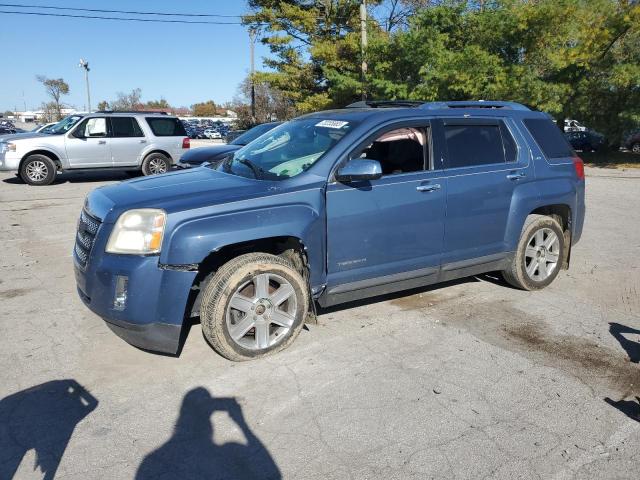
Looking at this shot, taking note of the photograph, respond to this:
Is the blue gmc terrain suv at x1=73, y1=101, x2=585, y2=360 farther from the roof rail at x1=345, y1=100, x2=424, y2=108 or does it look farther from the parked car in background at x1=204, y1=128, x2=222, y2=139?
the parked car in background at x1=204, y1=128, x2=222, y2=139

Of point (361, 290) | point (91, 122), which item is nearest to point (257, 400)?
point (361, 290)

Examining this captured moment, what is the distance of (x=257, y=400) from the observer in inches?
129

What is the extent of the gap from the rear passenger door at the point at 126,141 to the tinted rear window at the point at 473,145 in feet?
36.3

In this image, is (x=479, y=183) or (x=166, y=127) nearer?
(x=479, y=183)

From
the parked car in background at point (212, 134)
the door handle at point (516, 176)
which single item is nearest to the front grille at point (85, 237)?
the door handle at point (516, 176)

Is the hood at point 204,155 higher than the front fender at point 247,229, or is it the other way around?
the hood at point 204,155

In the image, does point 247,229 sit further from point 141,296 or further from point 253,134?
point 253,134

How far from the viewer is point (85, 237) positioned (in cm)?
379

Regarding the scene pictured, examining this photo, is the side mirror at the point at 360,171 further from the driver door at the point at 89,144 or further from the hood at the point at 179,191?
the driver door at the point at 89,144

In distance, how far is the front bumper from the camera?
3367mm

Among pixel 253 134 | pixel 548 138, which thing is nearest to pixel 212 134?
pixel 253 134

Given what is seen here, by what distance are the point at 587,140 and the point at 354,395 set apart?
28.2 metres

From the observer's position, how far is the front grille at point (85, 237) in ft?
11.9

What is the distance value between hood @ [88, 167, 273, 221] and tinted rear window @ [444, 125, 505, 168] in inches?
69.8
